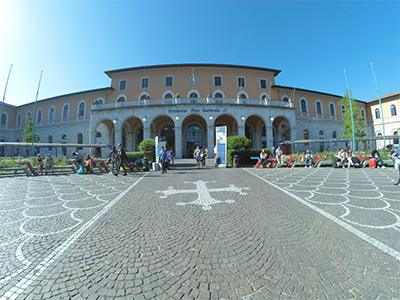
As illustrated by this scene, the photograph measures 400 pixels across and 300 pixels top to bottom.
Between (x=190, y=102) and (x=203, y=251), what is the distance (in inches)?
873

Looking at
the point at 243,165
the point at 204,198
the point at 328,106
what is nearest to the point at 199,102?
the point at 243,165

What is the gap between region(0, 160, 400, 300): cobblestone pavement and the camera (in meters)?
1.64

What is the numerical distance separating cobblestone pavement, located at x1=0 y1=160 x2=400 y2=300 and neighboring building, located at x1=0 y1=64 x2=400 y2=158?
20642 millimetres

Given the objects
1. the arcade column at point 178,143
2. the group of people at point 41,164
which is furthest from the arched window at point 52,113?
the group of people at point 41,164

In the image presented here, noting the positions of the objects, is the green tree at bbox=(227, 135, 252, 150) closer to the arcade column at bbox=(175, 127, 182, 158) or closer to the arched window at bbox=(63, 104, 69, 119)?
the arcade column at bbox=(175, 127, 182, 158)

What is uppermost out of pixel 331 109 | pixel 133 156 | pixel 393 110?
pixel 331 109

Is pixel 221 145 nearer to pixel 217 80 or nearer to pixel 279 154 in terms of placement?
pixel 279 154

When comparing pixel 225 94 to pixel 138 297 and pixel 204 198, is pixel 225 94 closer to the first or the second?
pixel 204 198

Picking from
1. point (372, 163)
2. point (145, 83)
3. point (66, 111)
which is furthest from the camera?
point (66, 111)

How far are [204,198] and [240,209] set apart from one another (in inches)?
49.5

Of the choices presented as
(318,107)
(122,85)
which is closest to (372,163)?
(318,107)

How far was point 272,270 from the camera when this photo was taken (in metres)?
1.88

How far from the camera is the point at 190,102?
2305 cm

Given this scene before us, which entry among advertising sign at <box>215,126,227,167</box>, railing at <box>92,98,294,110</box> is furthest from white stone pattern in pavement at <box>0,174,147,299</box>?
railing at <box>92,98,294,110</box>
